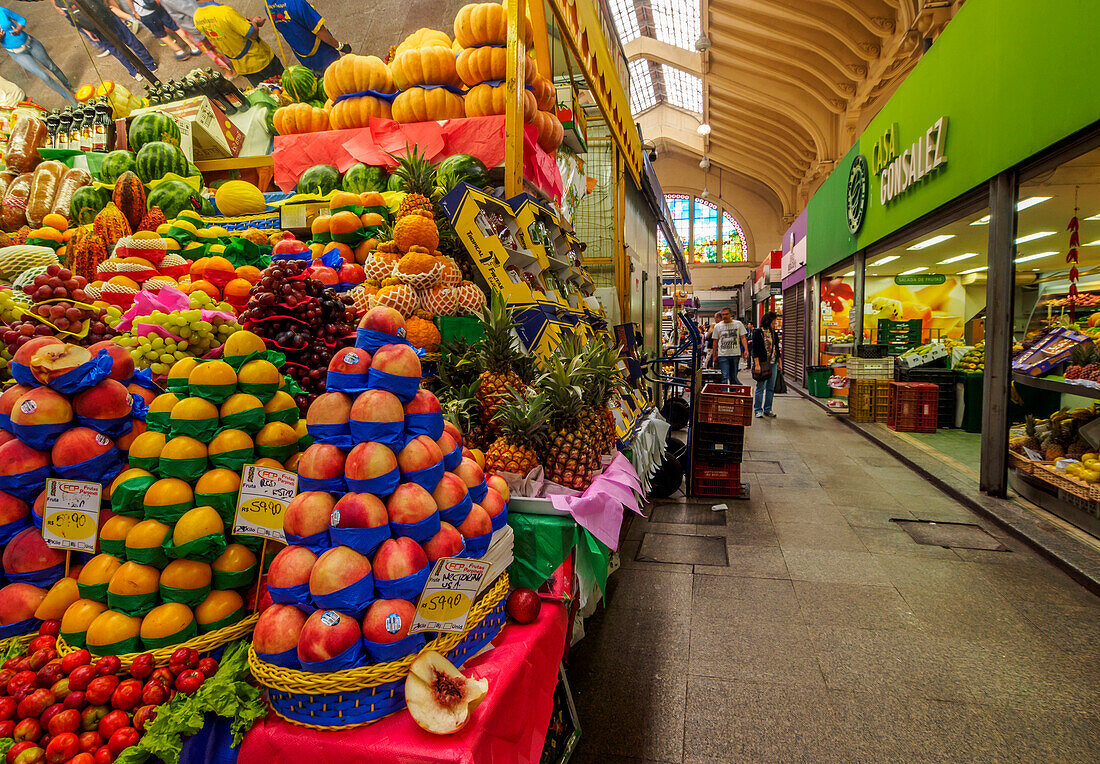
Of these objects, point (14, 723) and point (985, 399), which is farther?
point (985, 399)

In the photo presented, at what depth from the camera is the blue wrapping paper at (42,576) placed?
1312mm

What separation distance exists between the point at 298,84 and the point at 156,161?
4.64 ft

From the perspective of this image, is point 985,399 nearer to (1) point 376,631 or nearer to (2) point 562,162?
(2) point 562,162

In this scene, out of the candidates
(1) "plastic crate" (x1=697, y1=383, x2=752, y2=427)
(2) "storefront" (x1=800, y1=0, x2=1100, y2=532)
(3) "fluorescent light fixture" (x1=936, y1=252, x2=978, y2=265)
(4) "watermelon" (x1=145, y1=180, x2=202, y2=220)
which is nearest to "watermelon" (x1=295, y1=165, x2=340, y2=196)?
(4) "watermelon" (x1=145, y1=180, x2=202, y2=220)

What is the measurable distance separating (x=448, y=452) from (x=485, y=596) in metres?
0.40

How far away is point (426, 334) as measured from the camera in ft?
7.93

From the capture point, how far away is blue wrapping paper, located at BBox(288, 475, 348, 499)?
120 cm

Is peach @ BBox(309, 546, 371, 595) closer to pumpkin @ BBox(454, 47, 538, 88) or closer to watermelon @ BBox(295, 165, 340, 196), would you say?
watermelon @ BBox(295, 165, 340, 196)

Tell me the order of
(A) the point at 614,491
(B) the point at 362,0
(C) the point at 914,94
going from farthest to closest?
(C) the point at 914,94, (B) the point at 362,0, (A) the point at 614,491

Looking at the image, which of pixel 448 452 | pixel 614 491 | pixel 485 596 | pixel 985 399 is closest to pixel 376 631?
pixel 485 596

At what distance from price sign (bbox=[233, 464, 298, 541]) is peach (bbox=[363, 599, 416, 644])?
14.3 inches

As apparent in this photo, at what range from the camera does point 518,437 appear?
205 cm

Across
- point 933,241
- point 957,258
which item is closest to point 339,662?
point 933,241

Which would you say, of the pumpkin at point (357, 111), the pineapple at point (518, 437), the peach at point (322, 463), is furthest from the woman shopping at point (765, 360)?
the peach at point (322, 463)
